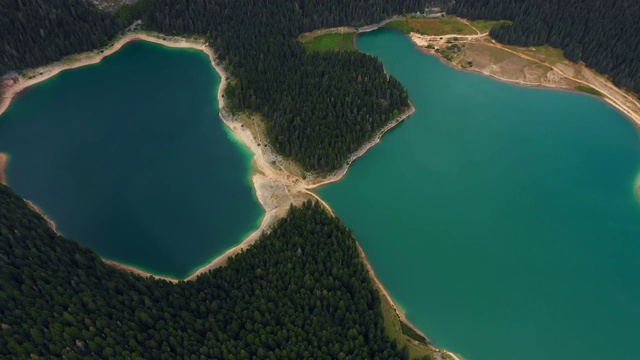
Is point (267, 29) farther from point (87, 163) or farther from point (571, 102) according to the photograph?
point (571, 102)

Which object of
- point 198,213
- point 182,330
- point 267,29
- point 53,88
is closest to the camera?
point 182,330

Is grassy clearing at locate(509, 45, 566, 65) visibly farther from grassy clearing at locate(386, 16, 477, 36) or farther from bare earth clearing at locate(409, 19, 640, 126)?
grassy clearing at locate(386, 16, 477, 36)

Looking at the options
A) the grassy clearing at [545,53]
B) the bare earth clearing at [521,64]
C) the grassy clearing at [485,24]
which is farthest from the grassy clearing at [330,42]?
the grassy clearing at [545,53]

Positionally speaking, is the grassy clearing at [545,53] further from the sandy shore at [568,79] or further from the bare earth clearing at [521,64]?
the sandy shore at [568,79]

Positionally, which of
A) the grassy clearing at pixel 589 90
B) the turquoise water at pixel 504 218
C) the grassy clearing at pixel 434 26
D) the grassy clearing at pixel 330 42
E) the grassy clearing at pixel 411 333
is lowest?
the grassy clearing at pixel 411 333

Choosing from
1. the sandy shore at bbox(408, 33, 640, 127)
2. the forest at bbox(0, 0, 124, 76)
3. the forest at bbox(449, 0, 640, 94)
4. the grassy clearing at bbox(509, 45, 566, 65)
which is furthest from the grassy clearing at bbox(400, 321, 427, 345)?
the forest at bbox(0, 0, 124, 76)

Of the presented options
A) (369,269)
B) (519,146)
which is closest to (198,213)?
(369,269)
